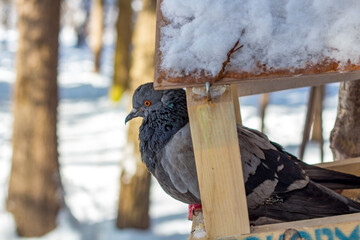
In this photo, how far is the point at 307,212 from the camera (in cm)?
169

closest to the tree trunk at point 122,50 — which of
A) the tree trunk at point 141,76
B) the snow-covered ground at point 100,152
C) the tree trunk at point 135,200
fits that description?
the snow-covered ground at point 100,152

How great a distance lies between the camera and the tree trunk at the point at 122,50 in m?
11.9

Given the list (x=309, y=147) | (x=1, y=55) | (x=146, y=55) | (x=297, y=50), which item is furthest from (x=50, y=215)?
(x=1, y=55)

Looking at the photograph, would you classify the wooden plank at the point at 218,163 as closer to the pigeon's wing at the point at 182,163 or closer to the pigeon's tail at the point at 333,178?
the pigeon's wing at the point at 182,163

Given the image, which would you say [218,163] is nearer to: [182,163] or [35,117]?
[182,163]

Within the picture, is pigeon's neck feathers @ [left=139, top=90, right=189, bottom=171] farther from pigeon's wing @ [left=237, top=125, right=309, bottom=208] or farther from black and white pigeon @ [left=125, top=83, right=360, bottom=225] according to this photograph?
pigeon's wing @ [left=237, top=125, right=309, bottom=208]

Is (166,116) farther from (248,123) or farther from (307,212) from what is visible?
(248,123)

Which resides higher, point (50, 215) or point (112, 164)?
point (112, 164)

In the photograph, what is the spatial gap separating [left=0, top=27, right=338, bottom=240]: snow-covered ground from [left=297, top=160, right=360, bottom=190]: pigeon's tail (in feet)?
11.9

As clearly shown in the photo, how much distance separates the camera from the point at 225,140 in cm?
135

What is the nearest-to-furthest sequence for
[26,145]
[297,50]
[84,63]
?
[297,50]
[26,145]
[84,63]

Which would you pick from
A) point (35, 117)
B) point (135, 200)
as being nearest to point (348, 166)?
point (135, 200)

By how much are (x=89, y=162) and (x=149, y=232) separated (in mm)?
2960

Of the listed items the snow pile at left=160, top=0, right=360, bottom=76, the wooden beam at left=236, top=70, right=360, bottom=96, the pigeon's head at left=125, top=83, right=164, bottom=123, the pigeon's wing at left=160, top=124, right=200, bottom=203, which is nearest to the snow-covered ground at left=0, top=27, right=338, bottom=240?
the wooden beam at left=236, top=70, right=360, bottom=96
